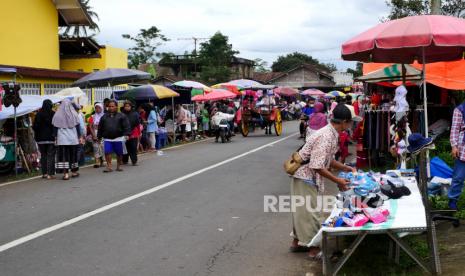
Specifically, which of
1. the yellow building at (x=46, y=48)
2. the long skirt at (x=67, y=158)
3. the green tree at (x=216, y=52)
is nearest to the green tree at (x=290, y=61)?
the green tree at (x=216, y=52)

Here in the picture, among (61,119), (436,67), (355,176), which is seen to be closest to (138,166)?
(61,119)

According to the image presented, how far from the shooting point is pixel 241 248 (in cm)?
673

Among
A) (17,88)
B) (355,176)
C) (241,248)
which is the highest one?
(17,88)

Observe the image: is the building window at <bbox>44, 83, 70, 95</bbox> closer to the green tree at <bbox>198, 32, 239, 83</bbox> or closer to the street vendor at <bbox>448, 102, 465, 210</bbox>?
the street vendor at <bbox>448, 102, 465, 210</bbox>

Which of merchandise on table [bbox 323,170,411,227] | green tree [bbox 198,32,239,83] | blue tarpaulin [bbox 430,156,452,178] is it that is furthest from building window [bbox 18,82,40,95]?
green tree [bbox 198,32,239,83]

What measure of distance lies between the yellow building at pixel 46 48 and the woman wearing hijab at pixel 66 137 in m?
6.83

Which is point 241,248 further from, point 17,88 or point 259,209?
point 17,88

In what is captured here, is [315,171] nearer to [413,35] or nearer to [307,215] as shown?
[307,215]

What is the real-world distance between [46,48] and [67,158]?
14.5m

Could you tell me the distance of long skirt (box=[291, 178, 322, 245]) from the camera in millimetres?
6125

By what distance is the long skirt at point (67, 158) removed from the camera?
1265 centimetres

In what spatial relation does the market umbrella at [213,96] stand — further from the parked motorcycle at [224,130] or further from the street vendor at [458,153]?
the street vendor at [458,153]

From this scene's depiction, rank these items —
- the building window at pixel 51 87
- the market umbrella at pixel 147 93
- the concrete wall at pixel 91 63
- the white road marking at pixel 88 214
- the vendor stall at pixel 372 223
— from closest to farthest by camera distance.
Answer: the vendor stall at pixel 372 223, the white road marking at pixel 88 214, the market umbrella at pixel 147 93, the building window at pixel 51 87, the concrete wall at pixel 91 63

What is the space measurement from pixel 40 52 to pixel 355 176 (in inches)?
868
